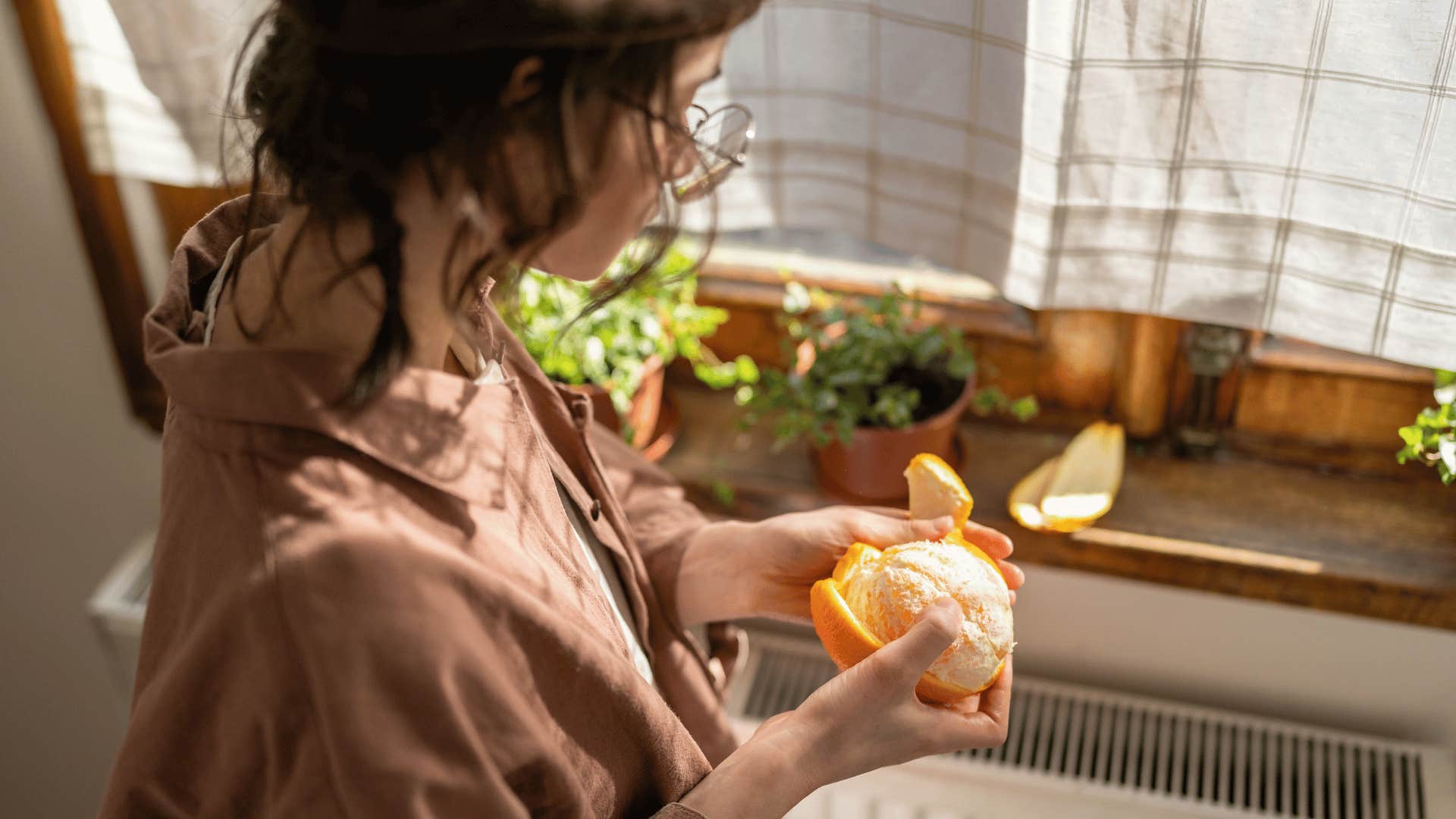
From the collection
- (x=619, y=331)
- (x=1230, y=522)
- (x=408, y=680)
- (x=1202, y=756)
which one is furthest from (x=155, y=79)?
(x=1202, y=756)

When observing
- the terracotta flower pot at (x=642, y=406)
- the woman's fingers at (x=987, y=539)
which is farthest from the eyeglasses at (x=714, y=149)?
the terracotta flower pot at (x=642, y=406)

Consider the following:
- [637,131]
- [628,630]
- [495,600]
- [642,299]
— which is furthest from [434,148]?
[642,299]

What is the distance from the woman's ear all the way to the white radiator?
94 centimetres

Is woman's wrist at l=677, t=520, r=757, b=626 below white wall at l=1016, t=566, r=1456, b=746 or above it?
above

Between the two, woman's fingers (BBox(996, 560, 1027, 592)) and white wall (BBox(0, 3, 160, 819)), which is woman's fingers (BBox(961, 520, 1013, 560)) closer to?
woman's fingers (BBox(996, 560, 1027, 592))

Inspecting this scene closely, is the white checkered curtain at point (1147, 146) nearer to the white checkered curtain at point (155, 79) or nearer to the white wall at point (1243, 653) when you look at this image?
the white wall at point (1243, 653)

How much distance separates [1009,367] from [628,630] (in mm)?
671

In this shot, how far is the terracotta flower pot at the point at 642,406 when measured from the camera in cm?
129

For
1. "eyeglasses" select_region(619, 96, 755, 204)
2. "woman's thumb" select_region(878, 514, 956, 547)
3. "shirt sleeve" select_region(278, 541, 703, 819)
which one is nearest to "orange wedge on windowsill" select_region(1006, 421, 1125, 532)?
"woman's thumb" select_region(878, 514, 956, 547)

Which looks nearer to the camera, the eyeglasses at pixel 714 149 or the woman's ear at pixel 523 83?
the woman's ear at pixel 523 83

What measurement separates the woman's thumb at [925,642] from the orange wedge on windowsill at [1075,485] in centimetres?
50

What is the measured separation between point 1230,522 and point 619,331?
0.72 meters

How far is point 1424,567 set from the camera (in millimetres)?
1201

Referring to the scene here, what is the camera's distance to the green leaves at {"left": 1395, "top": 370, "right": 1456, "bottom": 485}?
103cm
